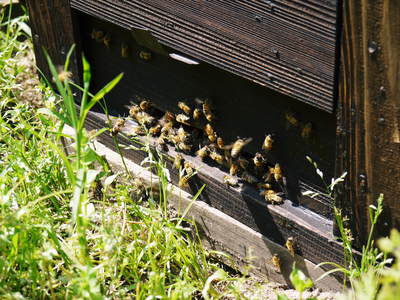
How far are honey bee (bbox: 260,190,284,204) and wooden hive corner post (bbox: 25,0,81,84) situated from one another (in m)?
1.30

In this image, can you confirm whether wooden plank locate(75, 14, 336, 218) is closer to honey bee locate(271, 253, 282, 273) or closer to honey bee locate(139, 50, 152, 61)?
honey bee locate(139, 50, 152, 61)

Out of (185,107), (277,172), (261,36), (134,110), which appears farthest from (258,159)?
(134,110)

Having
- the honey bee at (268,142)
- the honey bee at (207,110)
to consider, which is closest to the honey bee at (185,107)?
the honey bee at (207,110)

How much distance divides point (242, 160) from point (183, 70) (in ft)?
1.58

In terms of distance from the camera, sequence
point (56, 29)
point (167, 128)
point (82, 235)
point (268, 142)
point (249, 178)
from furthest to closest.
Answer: point (56, 29) → point (167, 128) → point (249, 178) → point (268, 142) → point (82, 235)

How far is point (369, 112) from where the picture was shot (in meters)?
2.32

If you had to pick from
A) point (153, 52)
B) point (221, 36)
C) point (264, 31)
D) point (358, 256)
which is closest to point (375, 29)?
point (264, 31)

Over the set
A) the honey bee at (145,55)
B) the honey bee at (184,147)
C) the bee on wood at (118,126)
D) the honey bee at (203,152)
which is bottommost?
the bee on wood at (118,126)

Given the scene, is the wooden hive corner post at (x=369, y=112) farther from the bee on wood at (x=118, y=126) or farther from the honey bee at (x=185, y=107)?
the bee on wood at (x=118, y=126)

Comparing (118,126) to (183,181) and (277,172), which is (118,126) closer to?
(183,181)

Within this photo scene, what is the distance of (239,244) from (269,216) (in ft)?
0.87

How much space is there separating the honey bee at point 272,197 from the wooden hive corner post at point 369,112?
329mm

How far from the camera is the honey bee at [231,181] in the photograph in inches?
119

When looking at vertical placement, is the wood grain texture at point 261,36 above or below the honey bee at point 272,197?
above
